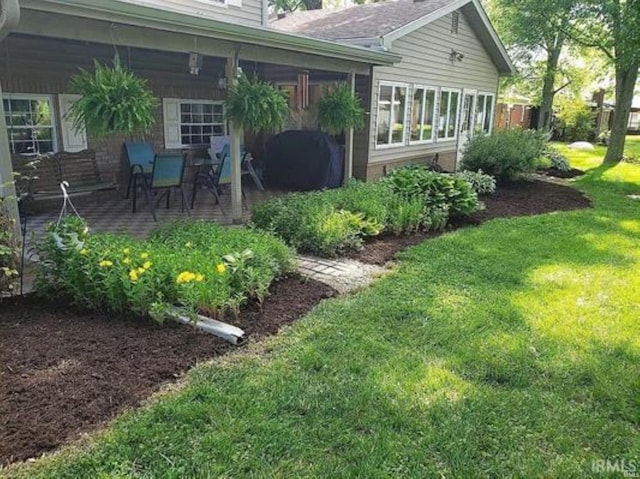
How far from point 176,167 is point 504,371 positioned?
17.1ft

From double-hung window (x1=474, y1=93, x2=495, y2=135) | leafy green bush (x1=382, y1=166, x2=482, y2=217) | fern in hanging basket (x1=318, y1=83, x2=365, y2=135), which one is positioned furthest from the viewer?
double-hung window (x1=474, y1=93, x2=495, y2=135)

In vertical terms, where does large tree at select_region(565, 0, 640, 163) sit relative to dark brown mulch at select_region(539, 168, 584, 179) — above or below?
above

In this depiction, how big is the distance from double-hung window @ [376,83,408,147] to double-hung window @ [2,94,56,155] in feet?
18.9

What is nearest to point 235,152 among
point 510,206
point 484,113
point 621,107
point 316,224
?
point 316,224

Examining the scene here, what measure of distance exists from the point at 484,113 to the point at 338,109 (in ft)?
28.1

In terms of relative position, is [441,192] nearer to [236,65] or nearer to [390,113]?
[236,65]

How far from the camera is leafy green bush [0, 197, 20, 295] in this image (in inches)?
140

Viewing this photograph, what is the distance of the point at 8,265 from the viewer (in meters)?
3.64

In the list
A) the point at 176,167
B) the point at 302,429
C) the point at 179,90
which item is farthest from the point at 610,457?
the point at 179,90

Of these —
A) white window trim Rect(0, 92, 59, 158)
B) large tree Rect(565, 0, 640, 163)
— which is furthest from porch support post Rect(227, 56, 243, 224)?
large tree Rect(565, 0, 640, 163)

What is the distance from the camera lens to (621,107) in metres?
14.2

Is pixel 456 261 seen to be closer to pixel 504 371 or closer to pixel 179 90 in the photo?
pixel 504 371

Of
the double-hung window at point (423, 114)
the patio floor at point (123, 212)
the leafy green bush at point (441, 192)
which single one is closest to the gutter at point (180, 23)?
the leafy green bush at point (441, 192)

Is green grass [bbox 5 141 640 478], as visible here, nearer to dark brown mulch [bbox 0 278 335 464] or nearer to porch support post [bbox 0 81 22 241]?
dark brown mulch [bbox 0 278 335 464]
